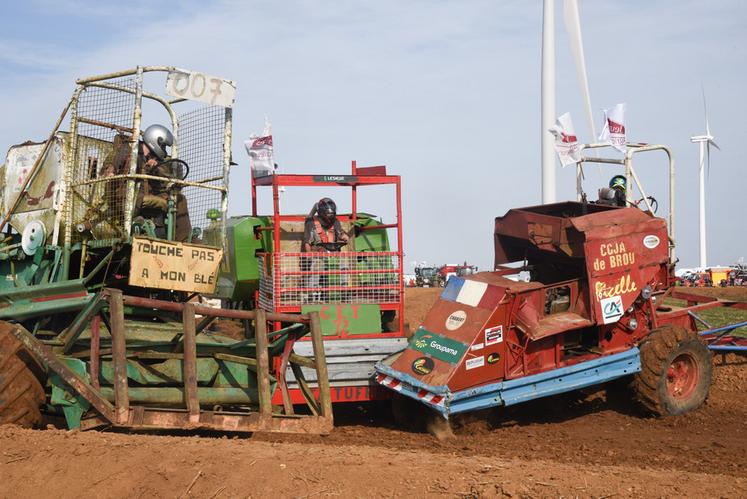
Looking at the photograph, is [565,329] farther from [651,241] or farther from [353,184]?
[353,184]

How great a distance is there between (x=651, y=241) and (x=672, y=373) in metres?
1.62

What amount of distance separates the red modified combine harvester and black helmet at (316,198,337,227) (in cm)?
169

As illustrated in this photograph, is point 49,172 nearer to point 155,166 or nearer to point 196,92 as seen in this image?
point 155,166

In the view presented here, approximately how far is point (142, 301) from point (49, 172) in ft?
8.48

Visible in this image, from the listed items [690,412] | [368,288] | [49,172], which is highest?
[49,172]

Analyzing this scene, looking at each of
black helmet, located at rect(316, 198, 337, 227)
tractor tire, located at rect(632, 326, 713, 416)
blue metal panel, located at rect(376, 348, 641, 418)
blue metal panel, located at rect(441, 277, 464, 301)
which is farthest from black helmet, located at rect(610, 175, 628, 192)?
black helmet, located at rect(316, 198, 337, 227)

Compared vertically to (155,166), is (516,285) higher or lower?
lower

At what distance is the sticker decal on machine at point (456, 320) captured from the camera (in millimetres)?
8758

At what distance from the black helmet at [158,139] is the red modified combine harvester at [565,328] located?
3510 mm

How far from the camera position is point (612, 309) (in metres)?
9.22

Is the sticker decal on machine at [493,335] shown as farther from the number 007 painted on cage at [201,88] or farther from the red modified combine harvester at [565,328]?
the number 007 painted on cage at [201,88]

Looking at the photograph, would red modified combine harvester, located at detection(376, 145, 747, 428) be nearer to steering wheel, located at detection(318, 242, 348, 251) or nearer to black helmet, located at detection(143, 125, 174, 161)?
steering wheel, located at detection(318, 242, 348, 251)

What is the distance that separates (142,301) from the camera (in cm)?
705

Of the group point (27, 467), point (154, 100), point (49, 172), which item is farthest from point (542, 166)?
point (27, 467)
